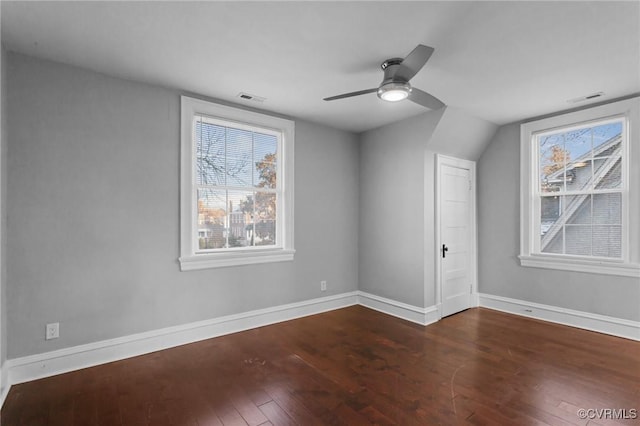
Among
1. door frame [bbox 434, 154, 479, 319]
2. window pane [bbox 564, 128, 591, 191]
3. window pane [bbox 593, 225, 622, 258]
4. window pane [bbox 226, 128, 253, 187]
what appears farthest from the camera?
door frame [bbox 434, 154, 479, 319]

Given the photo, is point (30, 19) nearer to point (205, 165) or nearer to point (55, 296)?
point (205, 165)

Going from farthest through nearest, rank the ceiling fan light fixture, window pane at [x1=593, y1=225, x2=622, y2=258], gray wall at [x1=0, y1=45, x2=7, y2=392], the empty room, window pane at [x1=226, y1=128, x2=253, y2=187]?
window pane at [x1=226, y1=128, x2=253, y2=187] < window pane at [x1=593, y1=225, x2=622, y2=258] < the ceiling fan light fixture < gray wall at [x1=0, y1=45, x2=7, y2=392] < the empty room

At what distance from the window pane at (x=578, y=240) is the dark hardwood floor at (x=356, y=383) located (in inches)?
37.0

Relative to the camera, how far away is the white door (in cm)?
421

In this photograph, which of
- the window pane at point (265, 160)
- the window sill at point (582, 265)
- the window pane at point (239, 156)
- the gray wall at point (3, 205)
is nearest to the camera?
the gray wall at point (3, 205)

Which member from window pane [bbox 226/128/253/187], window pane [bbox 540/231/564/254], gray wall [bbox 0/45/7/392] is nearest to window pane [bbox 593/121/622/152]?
window pane [bbox 540/231/564/254]

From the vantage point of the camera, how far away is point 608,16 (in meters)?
2.05

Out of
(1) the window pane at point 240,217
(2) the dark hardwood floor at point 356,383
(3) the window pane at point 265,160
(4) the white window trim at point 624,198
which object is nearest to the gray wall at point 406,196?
(4) the white window trim at point 624,198

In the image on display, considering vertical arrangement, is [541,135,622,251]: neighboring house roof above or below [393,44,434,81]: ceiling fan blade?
below

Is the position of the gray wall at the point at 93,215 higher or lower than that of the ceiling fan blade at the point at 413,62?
lower

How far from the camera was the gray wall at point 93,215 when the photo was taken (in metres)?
2.54

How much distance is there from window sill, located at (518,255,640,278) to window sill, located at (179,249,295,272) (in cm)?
315

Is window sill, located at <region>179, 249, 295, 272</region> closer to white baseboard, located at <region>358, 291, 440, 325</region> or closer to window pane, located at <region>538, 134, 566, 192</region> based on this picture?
white baseboard, located at <region>358, 291, 440, 325</region>

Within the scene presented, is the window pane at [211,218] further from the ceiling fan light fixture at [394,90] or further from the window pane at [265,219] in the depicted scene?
the ceiling fan light fixture at [394,90]
